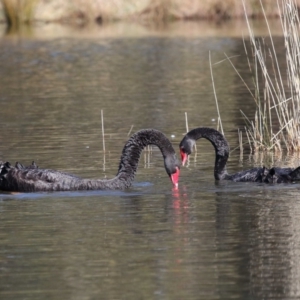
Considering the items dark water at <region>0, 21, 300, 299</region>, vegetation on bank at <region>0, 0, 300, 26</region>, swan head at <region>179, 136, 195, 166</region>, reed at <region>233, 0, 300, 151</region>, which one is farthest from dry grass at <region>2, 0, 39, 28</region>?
swan head at <region>179, 136, 195, 166</region>

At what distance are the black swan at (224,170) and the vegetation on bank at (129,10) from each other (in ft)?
106

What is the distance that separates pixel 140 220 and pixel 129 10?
37.7 m

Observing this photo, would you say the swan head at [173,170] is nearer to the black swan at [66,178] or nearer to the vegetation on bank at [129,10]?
the black swan at [66,178]

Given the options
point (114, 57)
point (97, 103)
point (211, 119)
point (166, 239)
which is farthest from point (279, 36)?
point (166, 239)

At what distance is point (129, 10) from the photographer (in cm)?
4781

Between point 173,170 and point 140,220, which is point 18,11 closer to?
point 173,170

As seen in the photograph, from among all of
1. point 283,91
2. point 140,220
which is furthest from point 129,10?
point 140,220

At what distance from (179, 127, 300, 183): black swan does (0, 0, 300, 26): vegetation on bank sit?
106 feet

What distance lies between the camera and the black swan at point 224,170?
41.7 feet

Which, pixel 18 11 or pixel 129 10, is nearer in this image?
pixel 18 11

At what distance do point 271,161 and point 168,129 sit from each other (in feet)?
12.0

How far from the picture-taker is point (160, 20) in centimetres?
4800

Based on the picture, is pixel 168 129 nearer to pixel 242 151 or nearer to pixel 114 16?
pixel 242 151

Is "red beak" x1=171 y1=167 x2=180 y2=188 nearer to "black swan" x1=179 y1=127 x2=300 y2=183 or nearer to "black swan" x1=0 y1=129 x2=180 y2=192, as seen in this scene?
"black swan" x1=0 y1=129 x2=180 y2=192
